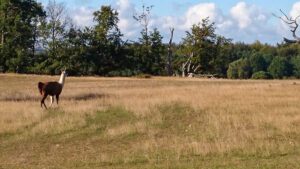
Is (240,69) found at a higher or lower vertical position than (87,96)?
higher

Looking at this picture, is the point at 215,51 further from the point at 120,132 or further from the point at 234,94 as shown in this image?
the point at 120,132

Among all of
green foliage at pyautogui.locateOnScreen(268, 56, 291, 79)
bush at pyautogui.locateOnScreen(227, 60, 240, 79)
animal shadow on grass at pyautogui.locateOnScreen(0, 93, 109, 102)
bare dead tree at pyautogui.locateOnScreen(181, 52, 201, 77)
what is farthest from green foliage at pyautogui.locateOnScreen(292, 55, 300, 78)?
animal shadow on grass at pyautogui.locateOnScreen(0, 93, 109, 102)

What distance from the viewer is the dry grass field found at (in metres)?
14.1

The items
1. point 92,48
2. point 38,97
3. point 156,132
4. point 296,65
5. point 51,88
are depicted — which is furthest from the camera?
point 296,65

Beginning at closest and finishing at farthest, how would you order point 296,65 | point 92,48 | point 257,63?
1. point 92,48
2. point 296,65
3. point 257,63

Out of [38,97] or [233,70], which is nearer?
[38,97]

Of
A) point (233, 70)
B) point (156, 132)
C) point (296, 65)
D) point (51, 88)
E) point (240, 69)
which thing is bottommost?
point (156, 132)

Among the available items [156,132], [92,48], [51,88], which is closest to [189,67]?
[92,48]

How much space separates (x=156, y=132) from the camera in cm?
2070

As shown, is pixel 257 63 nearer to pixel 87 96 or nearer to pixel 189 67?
pixel 189 67

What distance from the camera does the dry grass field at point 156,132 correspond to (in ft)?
46.3

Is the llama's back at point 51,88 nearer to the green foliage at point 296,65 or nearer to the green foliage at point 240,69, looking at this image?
the green foliage at point 240,69

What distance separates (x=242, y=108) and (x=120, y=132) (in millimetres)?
7617

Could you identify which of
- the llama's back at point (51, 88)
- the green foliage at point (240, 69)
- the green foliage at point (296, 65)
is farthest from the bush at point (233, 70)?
the llama's back at point (51, 88)
